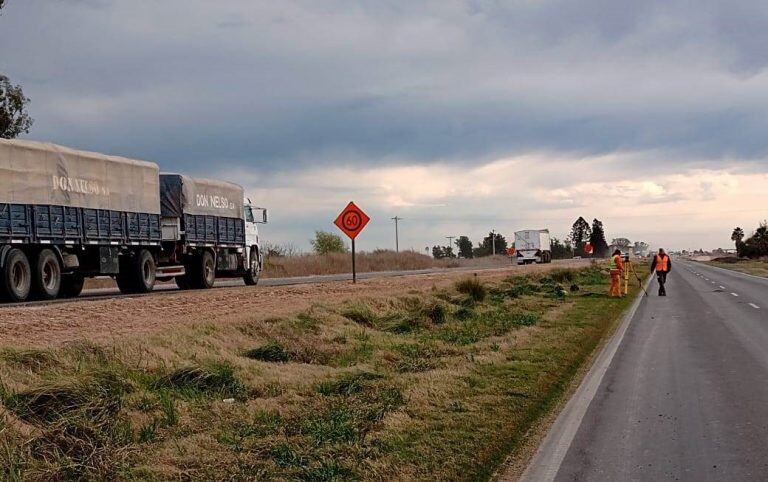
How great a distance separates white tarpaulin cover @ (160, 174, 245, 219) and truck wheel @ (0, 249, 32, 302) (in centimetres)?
761

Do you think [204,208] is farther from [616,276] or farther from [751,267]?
[751,267]

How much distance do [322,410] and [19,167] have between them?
14094 millimetres

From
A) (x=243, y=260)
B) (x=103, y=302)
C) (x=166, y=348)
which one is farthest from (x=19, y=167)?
(x=243, y=260)

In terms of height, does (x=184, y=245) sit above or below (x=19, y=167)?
below

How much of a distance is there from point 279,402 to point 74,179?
14.8m

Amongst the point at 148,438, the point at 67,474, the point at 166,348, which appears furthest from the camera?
the point at 166,348

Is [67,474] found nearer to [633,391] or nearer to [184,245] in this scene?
[633,391]

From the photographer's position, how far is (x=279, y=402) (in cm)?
951

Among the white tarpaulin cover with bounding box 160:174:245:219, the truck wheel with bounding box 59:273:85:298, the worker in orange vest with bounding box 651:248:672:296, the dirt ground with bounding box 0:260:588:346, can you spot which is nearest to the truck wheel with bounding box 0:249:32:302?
the dirt ground with bounding box 0:260:588:346

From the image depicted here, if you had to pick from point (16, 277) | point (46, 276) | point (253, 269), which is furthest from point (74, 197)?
point (253, 269)

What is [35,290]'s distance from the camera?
20.8 metres

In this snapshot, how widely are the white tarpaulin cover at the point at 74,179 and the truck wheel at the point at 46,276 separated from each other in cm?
136

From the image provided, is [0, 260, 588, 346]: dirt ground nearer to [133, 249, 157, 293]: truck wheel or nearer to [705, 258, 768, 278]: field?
[133, 249, 157, 293]: truck wheel

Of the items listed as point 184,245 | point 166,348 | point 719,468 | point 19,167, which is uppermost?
point 19,167
